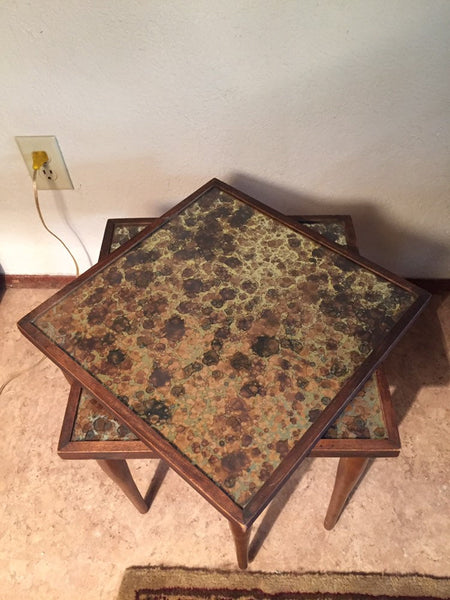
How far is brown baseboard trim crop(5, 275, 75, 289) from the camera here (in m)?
1.42

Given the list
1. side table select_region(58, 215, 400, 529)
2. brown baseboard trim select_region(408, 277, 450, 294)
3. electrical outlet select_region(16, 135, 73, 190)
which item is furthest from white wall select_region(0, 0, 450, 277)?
side table select_region(58, 215, 400, 529)

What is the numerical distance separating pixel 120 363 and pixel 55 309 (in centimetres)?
15

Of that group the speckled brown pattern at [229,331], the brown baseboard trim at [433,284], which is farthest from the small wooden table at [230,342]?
the brown baseboard trim at [433,284]

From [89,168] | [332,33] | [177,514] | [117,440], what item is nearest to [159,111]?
[89,168]

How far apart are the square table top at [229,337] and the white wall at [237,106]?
20cm

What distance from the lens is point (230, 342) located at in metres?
0.72

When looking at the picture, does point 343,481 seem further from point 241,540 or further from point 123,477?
point 123,477

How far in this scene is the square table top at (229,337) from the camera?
630 mm

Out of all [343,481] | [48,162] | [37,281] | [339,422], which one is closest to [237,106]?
[48,162]

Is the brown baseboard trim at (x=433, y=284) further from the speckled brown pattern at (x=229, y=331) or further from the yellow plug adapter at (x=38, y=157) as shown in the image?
the yellow plug adapter at (x=38, y=157)

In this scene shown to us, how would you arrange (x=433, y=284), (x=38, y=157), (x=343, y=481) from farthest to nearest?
(x=433, y=284)
(x=38, y=157)
(x=343, y=481)

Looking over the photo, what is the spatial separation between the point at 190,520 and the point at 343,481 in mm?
381

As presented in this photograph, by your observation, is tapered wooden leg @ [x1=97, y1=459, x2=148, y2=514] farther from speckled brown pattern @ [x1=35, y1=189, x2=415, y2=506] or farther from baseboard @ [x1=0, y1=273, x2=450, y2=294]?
baseboard @ [x1=0, y1=273, x2=450, y2=294]

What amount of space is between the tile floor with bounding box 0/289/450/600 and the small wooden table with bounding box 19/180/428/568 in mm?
220
